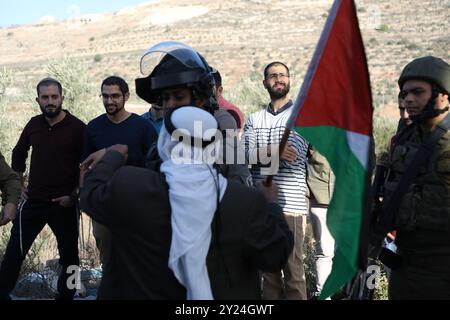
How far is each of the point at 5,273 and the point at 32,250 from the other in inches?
67.1

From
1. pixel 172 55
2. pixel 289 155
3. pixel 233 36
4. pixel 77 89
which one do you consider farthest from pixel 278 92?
pixel 233 36

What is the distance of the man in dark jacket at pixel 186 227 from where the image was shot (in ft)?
8.20

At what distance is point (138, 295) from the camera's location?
2623mm

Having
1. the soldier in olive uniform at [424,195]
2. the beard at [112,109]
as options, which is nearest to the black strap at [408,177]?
the soldier in olive uniform at [424,195]

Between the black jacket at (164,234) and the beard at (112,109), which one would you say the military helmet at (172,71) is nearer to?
the black jacket at (164,234)

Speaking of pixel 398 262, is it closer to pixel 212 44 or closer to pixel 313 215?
pixel 313 215

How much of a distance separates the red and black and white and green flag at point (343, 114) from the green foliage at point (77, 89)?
39.3ft

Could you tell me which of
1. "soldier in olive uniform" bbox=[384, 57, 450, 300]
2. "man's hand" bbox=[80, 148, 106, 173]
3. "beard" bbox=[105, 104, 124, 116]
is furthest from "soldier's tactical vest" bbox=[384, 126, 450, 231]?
"beard" bbox=[105, 104, 124, 116]

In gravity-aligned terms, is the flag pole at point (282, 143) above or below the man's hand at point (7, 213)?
above

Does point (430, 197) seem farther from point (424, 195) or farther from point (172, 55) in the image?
point (172, 55)

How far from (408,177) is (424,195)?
0.15 m

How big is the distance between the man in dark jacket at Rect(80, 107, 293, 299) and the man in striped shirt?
2.53 metres

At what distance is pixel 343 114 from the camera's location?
9.22 ft
